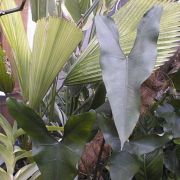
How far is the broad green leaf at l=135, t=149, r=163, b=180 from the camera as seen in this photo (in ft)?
2.51

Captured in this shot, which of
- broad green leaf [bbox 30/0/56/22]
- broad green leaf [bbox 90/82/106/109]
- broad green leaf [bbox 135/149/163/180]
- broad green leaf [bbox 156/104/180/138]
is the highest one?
broad green leaf [bbox 30/0/56/22]

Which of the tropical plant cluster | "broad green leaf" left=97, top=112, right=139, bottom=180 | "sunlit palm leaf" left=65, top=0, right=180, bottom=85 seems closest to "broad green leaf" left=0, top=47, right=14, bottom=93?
the tropical plant cluster

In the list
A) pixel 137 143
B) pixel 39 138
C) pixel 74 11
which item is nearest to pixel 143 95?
pixel 137 143

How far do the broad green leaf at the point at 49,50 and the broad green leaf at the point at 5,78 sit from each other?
64 mm

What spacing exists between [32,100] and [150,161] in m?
0.32

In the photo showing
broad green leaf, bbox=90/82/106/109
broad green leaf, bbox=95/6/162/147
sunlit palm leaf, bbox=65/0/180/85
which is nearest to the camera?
broad green leaf, bbox=95/6/162/147

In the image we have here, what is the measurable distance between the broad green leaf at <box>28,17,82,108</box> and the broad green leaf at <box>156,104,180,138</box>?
26 centimetres

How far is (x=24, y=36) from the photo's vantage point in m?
0.82

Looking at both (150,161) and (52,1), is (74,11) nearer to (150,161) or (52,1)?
(52,1)

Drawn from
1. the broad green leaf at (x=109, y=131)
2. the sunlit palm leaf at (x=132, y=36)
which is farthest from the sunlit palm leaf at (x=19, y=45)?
the broad green leaf at (x=109, y=131)

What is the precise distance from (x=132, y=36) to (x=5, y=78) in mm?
323

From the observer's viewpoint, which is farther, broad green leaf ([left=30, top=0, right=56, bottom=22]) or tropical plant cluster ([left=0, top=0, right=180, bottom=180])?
broad green leaf ([left=30, top=0, right=56, bottom=22])

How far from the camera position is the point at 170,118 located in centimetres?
76

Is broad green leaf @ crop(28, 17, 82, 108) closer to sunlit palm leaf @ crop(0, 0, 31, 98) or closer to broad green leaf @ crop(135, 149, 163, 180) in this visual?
sunlit palm leaf @ crop(0, 0, 31, 98)
